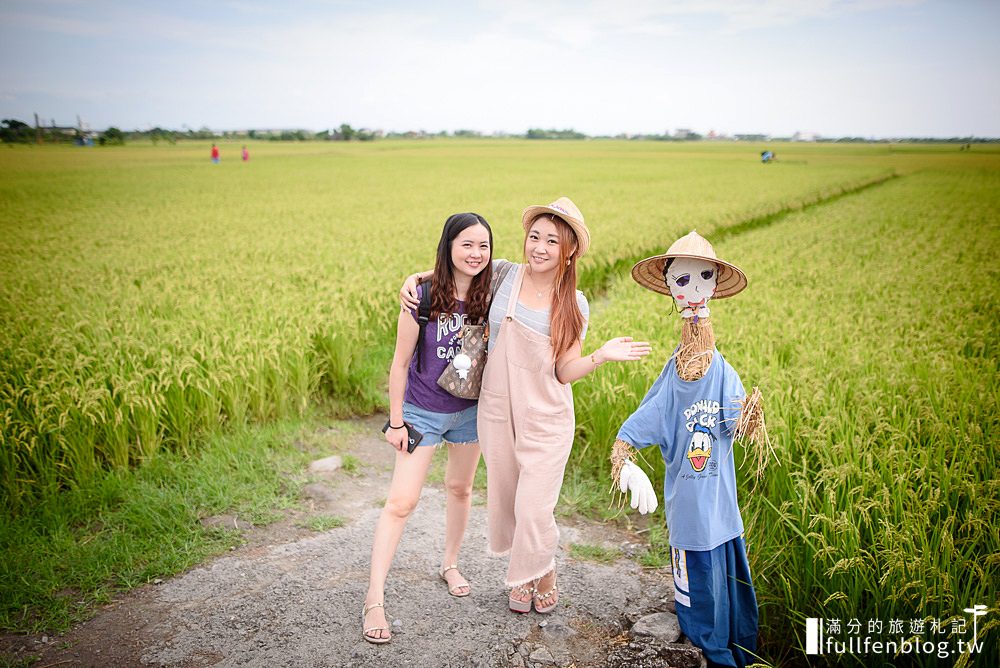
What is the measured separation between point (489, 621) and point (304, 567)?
1.15m

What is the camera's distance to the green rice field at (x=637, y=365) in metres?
2.96

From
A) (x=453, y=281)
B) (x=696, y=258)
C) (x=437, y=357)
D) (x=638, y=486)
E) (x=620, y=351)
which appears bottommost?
(x=638, y=486)

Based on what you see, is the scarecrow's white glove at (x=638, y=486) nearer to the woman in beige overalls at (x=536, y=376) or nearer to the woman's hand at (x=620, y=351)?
the woman in beige overalls at (x=536, y=376)

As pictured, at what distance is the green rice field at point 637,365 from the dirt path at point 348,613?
0.58 meters

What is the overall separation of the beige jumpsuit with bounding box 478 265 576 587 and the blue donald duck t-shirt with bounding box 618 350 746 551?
33 centimetres

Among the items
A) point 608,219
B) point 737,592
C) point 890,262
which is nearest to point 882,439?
point 737,592

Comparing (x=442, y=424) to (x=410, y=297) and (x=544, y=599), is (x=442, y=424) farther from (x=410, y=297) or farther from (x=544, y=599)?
(x=544, y=599)

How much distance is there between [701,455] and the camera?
266cm

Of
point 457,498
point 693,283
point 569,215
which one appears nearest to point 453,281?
point 569,215

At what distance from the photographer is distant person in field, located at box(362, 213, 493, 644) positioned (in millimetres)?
2871

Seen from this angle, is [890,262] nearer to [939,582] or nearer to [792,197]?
[939,582]

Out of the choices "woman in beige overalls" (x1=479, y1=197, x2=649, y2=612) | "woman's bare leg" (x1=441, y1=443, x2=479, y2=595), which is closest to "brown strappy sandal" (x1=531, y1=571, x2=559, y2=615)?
"woman in beige overalls" (x1=479, y1=197, x2=649, y2=612)

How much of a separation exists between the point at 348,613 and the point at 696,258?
2421 millimetres

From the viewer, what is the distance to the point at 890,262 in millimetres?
9984
